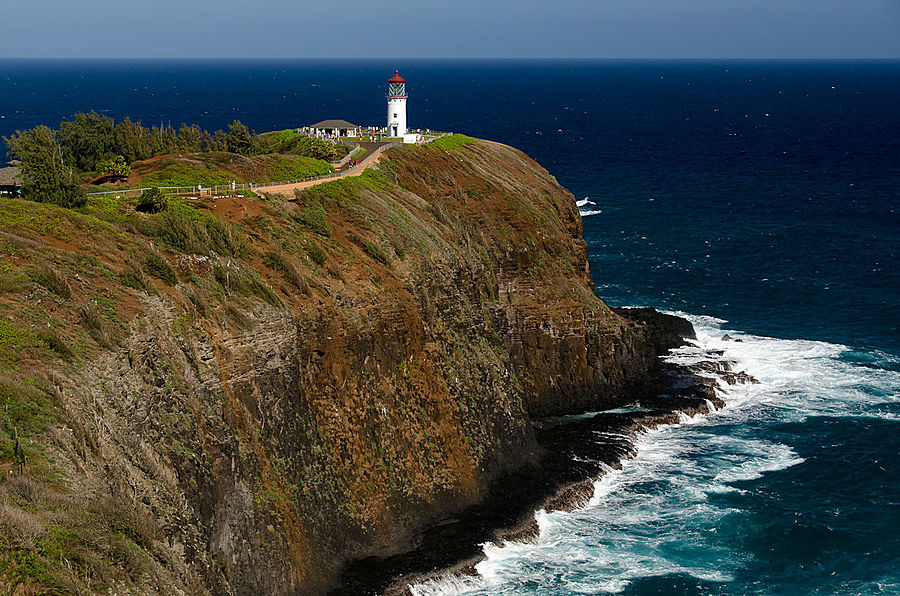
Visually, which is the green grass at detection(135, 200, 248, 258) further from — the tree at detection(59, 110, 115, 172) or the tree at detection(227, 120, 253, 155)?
the tree at detection(59, 110, 115, 172)

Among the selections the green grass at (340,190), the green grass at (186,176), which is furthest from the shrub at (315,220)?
the green grass at (186,176)

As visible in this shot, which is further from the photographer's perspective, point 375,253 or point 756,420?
point 756,420

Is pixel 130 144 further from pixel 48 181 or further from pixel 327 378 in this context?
pixel 327 378

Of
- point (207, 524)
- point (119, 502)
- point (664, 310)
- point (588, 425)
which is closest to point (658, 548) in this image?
point (588, 425)

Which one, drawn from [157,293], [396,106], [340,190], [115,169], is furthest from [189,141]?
[157,293]

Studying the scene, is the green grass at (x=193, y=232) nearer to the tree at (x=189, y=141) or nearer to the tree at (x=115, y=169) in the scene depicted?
the tree at (x=115, y=169)

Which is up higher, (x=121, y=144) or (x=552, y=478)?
(x=121, y=144)
